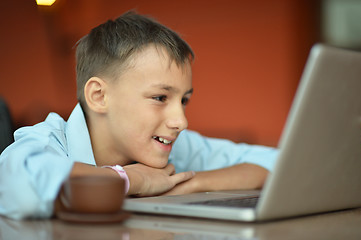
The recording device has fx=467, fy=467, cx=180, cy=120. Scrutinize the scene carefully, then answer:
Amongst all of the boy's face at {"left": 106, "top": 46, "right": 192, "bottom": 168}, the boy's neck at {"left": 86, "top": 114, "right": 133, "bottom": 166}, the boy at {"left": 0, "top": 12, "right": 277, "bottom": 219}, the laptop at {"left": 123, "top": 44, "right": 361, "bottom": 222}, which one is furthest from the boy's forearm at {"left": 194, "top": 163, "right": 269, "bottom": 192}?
the laptop at {"left": 123, "top": 44, "right": 361, "bottom": 222}

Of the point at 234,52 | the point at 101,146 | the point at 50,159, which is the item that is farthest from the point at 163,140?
the point at 234,52

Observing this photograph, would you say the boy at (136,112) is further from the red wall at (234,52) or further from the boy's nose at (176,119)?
the red wall at (234,52)

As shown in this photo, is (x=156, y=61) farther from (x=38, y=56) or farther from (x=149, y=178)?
(x=38, y=56)

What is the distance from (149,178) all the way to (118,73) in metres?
0.37

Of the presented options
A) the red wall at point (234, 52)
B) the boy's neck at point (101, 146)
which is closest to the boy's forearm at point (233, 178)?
the boy's neck at point (101, 146)

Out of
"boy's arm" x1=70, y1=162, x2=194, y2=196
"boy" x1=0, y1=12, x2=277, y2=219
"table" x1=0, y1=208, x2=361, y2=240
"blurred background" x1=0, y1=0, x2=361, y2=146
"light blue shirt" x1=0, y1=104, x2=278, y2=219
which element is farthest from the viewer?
"blurred background" x1=0, y1=0, x2=361, y2=146

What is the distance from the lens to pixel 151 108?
46.9 inches

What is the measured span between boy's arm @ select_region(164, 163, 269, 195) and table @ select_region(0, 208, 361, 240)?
0.37 metres

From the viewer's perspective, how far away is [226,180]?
125 centimetres

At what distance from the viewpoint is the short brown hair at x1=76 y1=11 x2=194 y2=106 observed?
1.26 metres

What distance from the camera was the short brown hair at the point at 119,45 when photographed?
1.26m

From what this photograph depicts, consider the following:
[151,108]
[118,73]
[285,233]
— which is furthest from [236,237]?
[118,73]

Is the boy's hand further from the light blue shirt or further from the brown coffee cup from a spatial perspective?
the brown coffee cup

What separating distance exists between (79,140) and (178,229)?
0.60 meters
